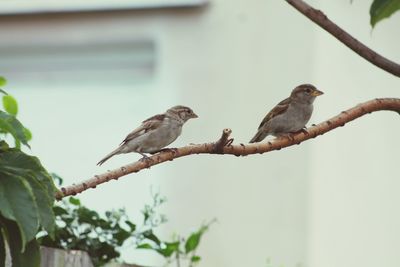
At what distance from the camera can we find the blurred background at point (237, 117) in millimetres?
5902

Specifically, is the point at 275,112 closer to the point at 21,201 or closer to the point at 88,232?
the point at 88,232

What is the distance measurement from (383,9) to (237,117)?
321cm

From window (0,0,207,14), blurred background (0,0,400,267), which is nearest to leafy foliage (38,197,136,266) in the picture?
blurred background (0,0,400,267)

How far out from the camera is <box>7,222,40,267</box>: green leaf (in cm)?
298

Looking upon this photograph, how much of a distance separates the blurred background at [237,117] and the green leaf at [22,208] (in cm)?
294

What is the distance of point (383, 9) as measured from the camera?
2924mm

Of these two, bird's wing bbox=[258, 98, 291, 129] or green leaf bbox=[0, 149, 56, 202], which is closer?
green leaf bbox=[0, 149, 56, 202]

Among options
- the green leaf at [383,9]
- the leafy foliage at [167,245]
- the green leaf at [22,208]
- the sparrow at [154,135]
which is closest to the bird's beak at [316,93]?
the sparrow at [154,135]

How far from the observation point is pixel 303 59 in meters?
6.05

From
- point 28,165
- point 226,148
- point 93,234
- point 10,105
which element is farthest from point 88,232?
point 28,165

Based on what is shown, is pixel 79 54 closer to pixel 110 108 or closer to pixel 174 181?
pixel 110 108

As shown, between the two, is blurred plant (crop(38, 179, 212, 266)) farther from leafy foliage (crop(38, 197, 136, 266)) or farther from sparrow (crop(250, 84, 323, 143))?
sparrow (crop(250, 84, 323, 143))

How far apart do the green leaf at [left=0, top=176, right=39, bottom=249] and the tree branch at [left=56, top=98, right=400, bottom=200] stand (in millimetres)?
299

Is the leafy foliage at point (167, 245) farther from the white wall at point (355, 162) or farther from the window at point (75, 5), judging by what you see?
the window at point (75, 5)
